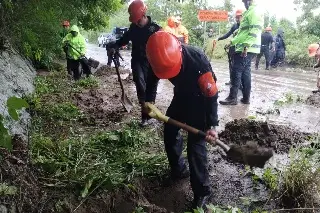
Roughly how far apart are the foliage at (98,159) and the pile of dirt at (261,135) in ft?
3.63

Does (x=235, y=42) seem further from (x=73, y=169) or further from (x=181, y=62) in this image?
(x=73, y=169)

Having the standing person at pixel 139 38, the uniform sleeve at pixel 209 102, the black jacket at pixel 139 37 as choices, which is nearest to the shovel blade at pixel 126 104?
the standing person at pixel 139 38

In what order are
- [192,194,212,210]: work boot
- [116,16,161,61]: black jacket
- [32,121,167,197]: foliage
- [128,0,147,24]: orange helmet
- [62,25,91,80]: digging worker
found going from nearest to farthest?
[192,194,212,210]: work boot → [32,121,167,197]: foliage → [128,0,147,24]: orange helmet → [116,16,161,61]: black jacket → [62,25,91,80]: digging worker

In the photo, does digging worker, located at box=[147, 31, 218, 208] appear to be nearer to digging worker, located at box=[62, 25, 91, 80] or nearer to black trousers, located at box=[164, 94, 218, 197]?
black trousers, located at box=[164, 94, 218, 197]

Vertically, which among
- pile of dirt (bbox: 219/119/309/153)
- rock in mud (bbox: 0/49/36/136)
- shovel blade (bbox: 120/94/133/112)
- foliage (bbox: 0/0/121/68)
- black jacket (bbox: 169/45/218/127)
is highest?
foliage (bbox: 0/0/121/68)

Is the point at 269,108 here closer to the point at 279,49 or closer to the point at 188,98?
the point at 188,98

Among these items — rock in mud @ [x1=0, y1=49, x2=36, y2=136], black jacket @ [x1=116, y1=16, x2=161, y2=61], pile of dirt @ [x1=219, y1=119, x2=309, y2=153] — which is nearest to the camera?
rock in mud @ [x1=0, y1=49, x2=36, y2=136]

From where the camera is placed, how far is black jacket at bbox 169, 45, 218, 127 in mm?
3225

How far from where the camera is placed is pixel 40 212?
9.78 feet

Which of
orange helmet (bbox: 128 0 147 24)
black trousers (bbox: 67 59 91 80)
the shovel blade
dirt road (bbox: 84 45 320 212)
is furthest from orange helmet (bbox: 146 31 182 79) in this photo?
black trousers (bbox: 67 59 91 80)

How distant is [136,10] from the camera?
200 inches

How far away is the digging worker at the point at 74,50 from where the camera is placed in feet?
32.3

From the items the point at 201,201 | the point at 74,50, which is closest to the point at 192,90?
the point at 201,201

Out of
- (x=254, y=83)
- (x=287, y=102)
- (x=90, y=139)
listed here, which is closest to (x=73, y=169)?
(x=90, y=139)
